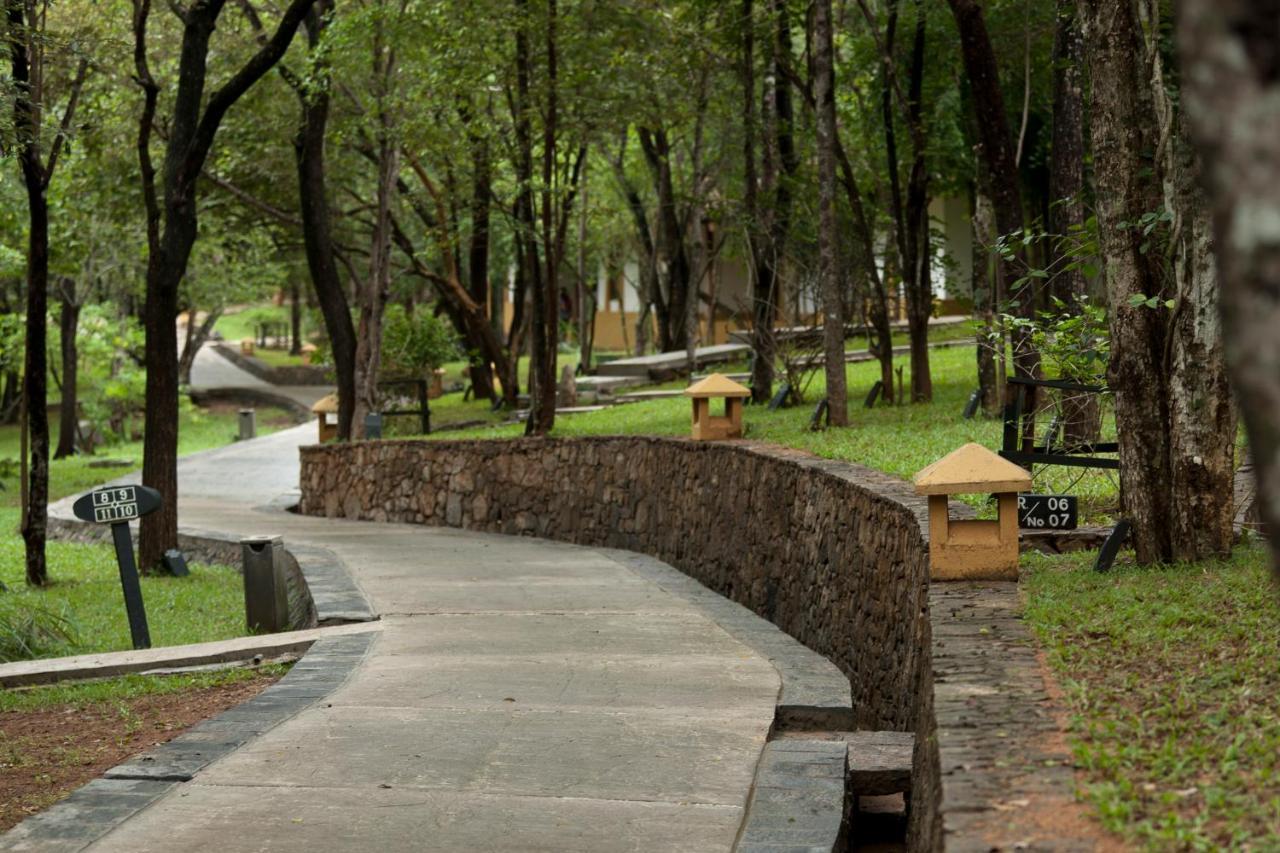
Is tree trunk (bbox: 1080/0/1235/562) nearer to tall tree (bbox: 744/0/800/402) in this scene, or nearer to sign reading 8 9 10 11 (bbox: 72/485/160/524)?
sign reading 8 9 10 11 (bbox: 72/485/160/524)

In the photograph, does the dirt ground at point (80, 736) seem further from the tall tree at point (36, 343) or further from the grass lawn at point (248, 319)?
Answer: the grass lawn at point (248, 319)

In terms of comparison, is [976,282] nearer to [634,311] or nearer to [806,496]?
[806,496]

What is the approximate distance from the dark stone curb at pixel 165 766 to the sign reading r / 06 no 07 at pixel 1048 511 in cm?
362

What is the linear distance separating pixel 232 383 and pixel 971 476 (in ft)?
154

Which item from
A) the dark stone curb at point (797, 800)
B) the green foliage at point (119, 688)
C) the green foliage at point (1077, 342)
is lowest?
the green foliage at point (119, 688)

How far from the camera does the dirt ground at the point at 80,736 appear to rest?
22.2 feet

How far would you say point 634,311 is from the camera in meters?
50.3

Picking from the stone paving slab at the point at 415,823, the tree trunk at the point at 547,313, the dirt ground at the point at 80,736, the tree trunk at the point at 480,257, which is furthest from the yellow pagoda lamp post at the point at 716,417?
the tree trunk at the point at 480,257

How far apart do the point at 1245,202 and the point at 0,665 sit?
356 inches

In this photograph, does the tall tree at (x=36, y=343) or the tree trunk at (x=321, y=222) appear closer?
the tall tree at (x=36, y=343)

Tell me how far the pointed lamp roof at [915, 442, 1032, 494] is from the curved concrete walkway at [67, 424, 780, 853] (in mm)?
1355

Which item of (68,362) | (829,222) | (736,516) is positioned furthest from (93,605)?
(68,362)

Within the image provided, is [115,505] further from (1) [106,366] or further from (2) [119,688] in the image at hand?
(1) [106,366]

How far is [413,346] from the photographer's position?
29.9 meters
